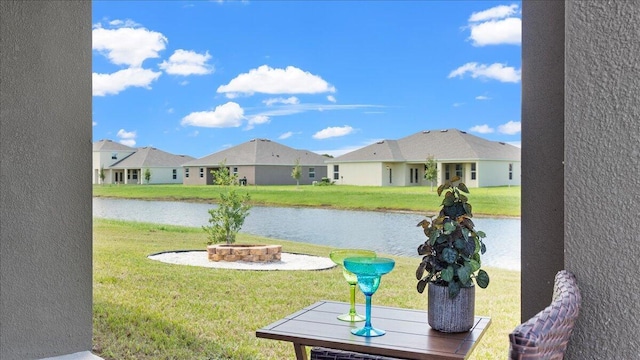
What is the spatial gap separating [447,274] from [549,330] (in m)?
0.92

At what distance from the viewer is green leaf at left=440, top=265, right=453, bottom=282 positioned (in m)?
1.80

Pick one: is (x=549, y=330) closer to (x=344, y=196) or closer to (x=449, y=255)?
(x=449, y=255)

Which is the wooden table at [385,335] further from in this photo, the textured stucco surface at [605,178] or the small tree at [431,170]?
the small tree at [431,170]

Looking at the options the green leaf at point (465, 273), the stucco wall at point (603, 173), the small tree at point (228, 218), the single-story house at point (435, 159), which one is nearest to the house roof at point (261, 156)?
the single-story house at point (435, 159)

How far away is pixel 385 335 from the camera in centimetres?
181

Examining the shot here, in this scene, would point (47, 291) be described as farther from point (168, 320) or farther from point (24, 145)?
point (168, 320)

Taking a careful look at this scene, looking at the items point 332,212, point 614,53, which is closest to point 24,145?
point 614,53

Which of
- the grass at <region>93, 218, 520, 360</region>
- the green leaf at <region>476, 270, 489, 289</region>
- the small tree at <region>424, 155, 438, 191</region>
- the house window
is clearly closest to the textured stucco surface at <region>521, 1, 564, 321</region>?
the green leaf at <region>476, 270, 489, 289</region>

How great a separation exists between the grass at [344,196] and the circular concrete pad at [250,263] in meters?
1.34

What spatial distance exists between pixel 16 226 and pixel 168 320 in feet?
6.99

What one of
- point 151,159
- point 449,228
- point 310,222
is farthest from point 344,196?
point 449,228

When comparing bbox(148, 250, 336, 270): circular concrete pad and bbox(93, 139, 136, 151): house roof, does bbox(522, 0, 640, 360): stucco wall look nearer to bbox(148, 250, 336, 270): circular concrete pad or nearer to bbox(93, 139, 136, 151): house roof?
bbox(148, 250, 336, 270): circular concrete pad

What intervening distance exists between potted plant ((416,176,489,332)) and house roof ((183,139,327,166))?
317 inches

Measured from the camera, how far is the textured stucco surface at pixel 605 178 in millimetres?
1146
